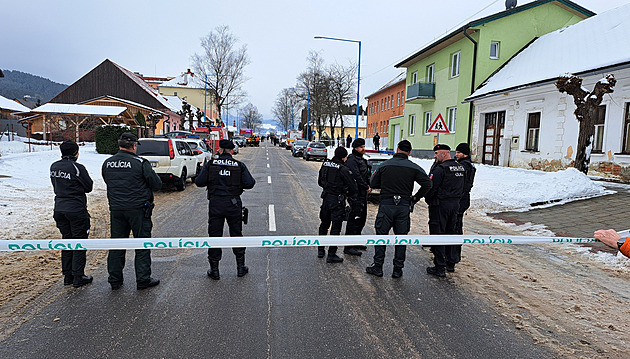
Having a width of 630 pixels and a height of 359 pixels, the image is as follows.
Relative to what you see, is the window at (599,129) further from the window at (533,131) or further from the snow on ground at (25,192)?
the snow on ground at (25,192)

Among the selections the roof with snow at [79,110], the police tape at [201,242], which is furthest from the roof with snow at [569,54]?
the roof with snow at [79,110]

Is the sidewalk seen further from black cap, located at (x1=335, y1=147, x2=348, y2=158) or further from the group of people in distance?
black cap, located at (x1=335, y1=147, x2=348, y2=158)

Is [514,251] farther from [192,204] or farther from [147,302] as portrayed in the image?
[192,204]

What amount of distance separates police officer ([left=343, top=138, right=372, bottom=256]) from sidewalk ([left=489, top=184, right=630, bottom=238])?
4.59m

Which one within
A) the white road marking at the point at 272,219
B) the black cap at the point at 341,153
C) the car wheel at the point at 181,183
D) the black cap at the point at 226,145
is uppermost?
the black cap at the point at 226,145

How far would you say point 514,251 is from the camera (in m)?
6.78

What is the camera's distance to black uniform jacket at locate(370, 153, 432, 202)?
536 cm

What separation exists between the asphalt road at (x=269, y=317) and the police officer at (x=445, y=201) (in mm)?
413

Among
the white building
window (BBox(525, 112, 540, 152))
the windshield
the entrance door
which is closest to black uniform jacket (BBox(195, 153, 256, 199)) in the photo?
the windshield

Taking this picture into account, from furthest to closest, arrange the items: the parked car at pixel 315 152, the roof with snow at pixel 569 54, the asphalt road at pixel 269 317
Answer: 1. the parked car at pixel 315 152
2. the roof with snow at pixel 569 54
3. the asphalt road at pixel 269 317

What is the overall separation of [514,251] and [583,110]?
7708mm

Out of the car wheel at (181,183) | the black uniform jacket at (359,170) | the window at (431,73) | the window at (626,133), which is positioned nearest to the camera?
the black uniform jacket at (359,170)

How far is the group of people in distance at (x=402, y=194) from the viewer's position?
17.6 ft

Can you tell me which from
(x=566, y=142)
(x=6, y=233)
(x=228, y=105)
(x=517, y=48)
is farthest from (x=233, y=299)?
(x=228, y=105)
